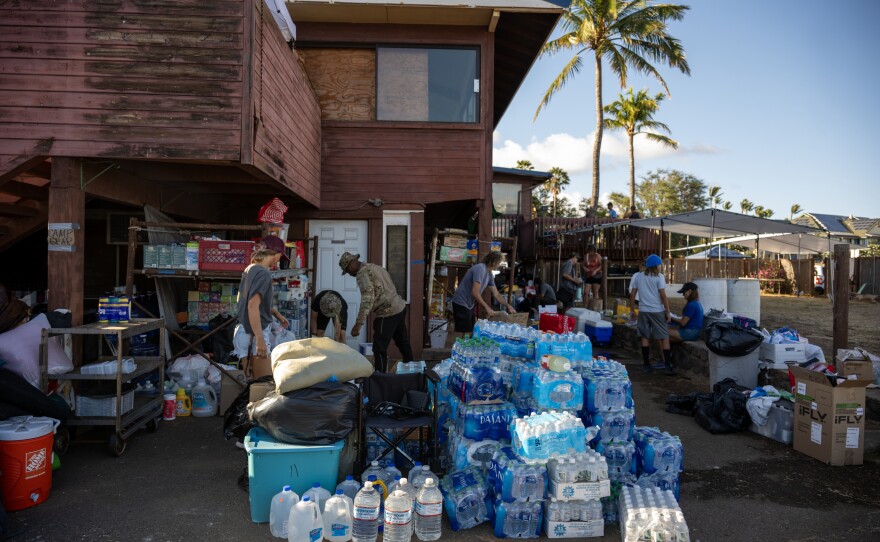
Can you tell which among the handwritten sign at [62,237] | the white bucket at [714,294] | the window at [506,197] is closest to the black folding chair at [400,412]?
the handwritten sign at [62,237]

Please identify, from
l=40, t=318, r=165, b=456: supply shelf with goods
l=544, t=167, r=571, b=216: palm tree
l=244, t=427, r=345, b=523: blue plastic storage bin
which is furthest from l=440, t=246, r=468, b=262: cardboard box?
l=544, t=167, r=571, b=216: palm tree

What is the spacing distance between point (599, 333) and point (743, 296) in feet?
9.49

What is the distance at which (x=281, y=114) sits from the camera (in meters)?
7.23

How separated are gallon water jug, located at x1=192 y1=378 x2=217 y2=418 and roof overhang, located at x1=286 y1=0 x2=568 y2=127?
20.7 feet

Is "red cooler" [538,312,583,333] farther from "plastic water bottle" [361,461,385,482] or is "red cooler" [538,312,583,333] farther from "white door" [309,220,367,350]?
"plastic water bottle" [361,461,385,482]

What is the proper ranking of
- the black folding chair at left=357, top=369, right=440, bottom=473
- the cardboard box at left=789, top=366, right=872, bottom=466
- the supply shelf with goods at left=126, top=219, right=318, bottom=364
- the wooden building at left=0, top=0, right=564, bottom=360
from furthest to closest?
the supply shelf with goods at left=126, top=219, right=318, bottom=364, the wooden building at left=0, top=0, right=564, bottom=360, the cardboard box at left=789, top=366, right=872, bottom=466, the black folding chair at left=357, top=369, right=440, bottom=473

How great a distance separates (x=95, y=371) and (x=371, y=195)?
5.60m

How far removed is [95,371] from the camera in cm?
559

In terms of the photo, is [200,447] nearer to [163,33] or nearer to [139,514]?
[139,514]

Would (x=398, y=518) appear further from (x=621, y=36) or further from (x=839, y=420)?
(x=621, y=36)

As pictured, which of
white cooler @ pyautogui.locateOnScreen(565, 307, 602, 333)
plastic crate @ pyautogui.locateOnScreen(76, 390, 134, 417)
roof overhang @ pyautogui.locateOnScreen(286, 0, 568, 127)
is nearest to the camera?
plastic crate @ pyautogui.locateOnScreen(76, 390, 134, 417)

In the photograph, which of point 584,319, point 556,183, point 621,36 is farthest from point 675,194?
point 584,319

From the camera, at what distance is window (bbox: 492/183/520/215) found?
22094 millimetres

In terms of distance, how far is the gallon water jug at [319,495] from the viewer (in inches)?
155
